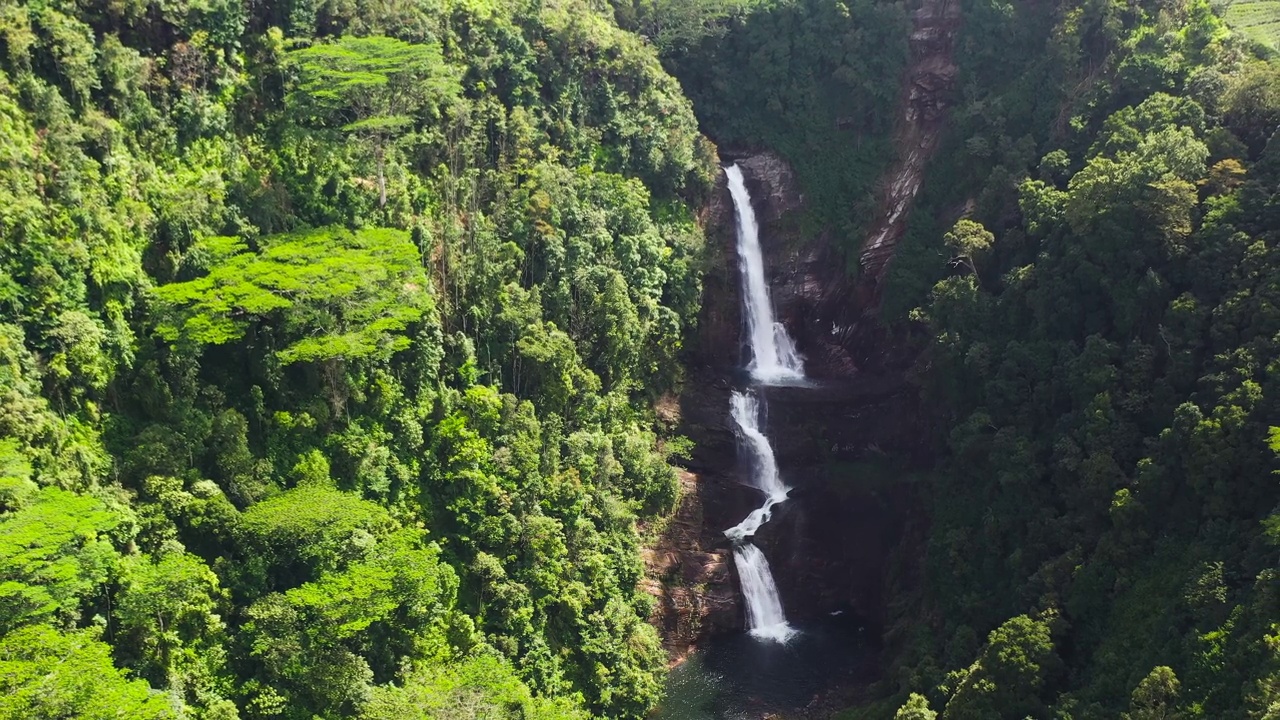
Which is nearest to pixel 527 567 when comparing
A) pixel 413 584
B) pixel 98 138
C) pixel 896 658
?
pixel 413 584

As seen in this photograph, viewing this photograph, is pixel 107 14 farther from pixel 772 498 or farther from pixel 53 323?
pixel 772 498

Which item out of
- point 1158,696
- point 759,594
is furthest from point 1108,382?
point 759,594

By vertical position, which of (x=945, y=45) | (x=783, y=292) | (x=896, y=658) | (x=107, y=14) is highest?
(x=945, y=45)

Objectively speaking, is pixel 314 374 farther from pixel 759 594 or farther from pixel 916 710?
pixel 916 710

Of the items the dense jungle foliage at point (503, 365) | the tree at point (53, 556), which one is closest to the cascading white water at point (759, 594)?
the dense jungle foliage at point (503, 365)

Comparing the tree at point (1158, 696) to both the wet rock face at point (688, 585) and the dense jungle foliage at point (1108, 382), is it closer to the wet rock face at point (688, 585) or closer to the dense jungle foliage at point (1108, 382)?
the dense jungle foliage at point (1108, 382)
